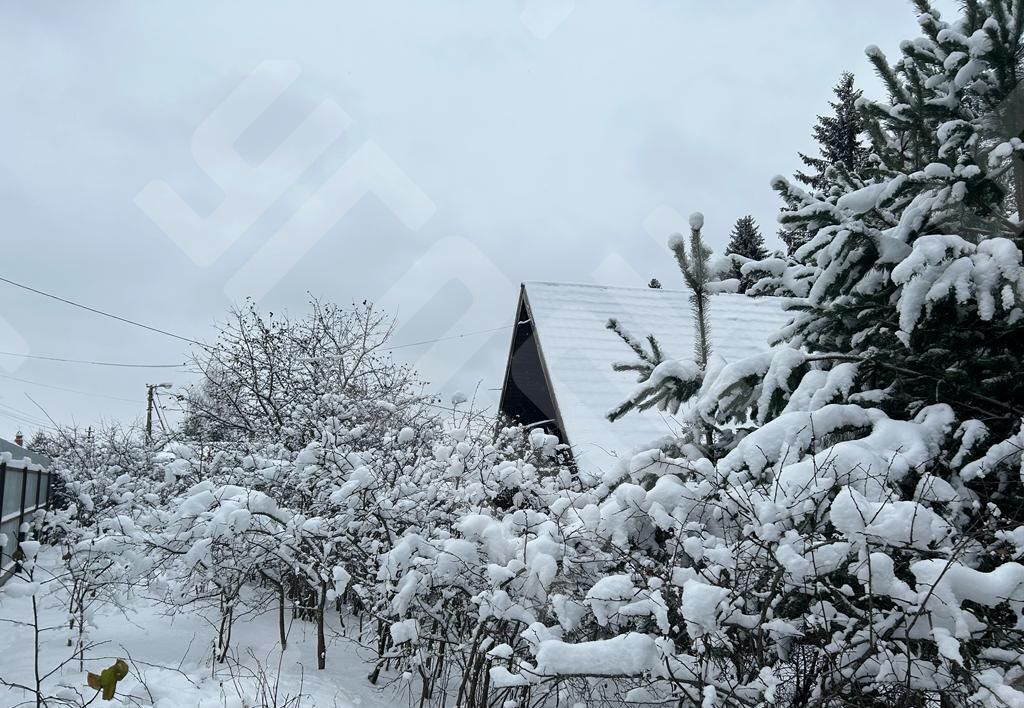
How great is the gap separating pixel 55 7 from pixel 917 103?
22.0 feet

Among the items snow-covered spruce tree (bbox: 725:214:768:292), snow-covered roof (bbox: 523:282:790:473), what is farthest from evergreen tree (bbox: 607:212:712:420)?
snow-covered spruce tree (bbox: 725:214:768:292)

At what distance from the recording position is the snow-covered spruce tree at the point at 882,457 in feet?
8.24

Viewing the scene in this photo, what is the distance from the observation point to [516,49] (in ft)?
27.1

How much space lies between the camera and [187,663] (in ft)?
21.4

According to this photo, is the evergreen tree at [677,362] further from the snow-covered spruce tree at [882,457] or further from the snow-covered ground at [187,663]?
the snow-covered ground at [187,663]

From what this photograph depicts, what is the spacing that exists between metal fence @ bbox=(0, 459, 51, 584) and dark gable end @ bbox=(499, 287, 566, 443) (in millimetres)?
8469

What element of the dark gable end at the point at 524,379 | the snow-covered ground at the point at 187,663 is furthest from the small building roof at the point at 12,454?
the dark gable end at the point at 524,379

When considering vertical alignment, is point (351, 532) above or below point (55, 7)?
below

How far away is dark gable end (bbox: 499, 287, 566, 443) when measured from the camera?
15273 millimetres

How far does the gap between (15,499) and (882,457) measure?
43.2 ft

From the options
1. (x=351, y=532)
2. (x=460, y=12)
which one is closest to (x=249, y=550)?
(x=351, y=532)

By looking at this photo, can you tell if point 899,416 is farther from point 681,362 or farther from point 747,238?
point 747,238

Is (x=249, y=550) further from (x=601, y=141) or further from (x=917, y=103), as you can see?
(x=601, y=141)

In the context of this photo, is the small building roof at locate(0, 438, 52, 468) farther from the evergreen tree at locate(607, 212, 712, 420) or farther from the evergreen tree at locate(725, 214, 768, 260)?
the evergreen tree at locate(725, 214, 768, 260)
